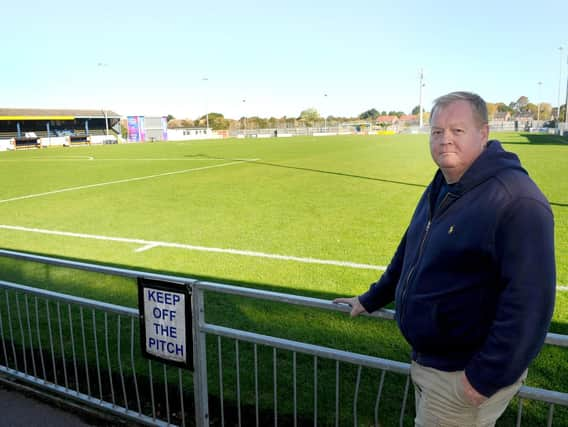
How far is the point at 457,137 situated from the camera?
5.61ft

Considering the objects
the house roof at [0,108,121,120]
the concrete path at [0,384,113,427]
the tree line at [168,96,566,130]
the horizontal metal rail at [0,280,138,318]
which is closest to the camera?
the horizontal metal rail at [0,280,138,318]

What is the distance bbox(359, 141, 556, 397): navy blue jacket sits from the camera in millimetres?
1494

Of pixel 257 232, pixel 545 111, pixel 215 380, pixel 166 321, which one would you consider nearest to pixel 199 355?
pixel 166 321

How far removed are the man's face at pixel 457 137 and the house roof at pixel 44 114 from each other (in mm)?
63322

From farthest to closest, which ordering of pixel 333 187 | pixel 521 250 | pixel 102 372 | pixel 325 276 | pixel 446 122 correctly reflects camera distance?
pixel 333 187 → pixel 325 276 → pixel 102 372 → pixel 446 122 → pixel 521 250

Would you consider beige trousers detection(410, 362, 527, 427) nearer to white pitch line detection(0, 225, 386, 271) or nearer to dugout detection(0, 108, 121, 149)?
white pitch line detection(0, 225, 386, 271)

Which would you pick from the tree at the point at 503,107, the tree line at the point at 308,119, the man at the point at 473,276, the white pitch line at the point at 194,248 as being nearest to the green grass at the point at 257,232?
the white pitch line at the point at 194,248

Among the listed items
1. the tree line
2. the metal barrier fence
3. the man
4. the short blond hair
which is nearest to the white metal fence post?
the metal barrier fence

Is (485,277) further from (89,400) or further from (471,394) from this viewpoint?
(89,400)

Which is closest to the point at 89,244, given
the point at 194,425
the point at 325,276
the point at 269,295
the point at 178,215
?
the point at 178,215

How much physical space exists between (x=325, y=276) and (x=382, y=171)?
41.7ft

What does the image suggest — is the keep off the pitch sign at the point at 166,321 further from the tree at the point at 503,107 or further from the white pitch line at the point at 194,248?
the tree at the point at 503,107

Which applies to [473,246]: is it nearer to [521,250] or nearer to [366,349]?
[521,250]

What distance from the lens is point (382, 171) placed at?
1786 cm
